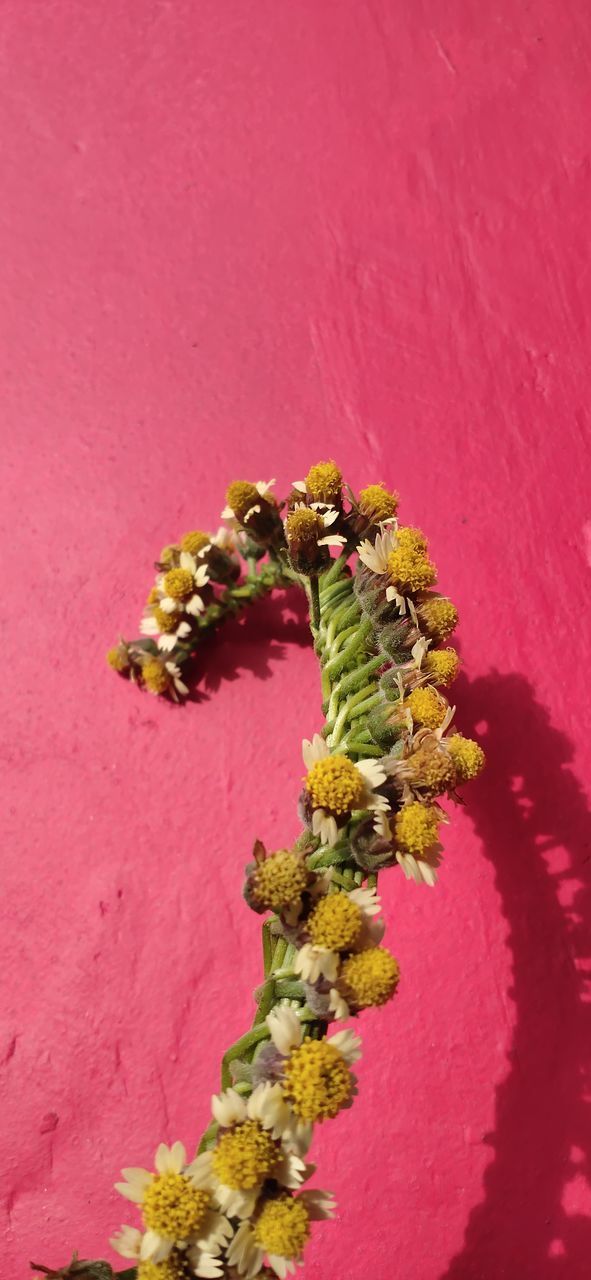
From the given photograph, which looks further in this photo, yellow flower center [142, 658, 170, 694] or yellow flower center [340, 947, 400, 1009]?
yellow flower center [142, 658, 170, 694]

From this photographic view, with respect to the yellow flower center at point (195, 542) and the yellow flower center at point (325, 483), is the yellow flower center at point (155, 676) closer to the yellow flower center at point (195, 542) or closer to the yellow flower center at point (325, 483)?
the yellow flower center at point (195, 542)

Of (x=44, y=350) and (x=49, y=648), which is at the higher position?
(x=44, y=350)

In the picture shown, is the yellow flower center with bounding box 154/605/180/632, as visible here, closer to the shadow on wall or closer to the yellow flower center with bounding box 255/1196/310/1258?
the shadow on wall

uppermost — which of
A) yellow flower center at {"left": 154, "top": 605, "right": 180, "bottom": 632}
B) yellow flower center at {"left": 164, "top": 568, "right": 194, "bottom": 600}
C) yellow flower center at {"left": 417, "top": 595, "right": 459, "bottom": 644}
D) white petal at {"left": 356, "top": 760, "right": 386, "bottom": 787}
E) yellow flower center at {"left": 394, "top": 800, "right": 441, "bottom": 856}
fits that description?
yellow flower center at {"left": 164, "top": 568, "right": 194, "bottom": 600}

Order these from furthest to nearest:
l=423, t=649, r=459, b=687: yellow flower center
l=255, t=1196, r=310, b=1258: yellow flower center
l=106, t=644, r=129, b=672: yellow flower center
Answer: l=106, t=644, r=129, b=672: yellow flower center < l=423, t=649, r=459, b=687: yellow flower center < l=255, t=1196, r=310, b=1258: yellow flower center

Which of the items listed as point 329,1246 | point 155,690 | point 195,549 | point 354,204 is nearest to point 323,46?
point 354,204

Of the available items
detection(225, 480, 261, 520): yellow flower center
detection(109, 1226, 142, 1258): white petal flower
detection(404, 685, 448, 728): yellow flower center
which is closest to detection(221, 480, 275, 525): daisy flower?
detection(225, 480, 261, 520): yellow flower center

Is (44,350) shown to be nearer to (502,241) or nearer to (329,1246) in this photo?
(502,241)
